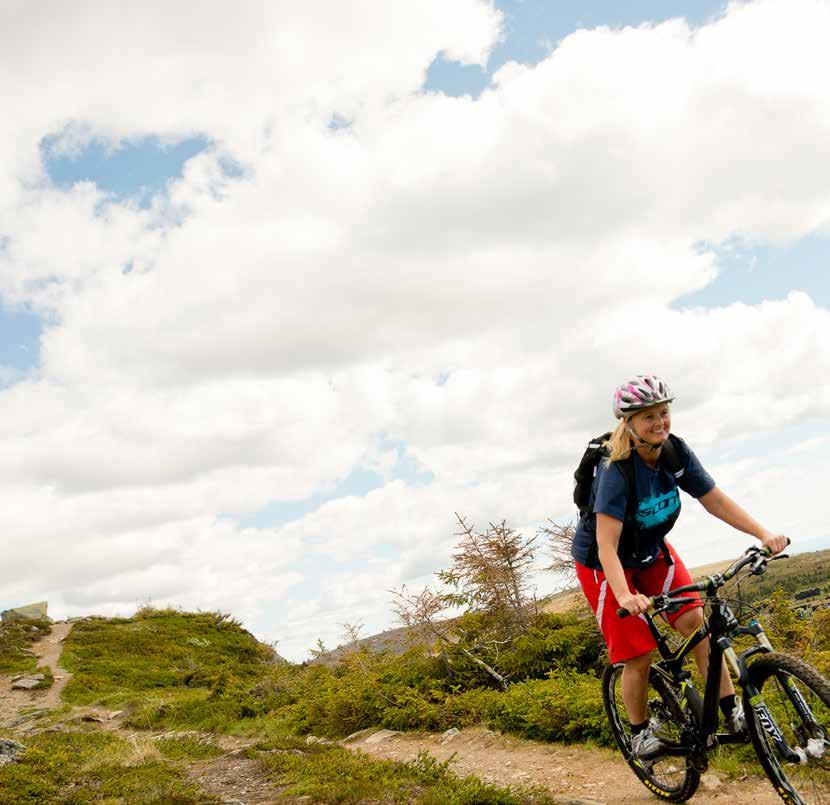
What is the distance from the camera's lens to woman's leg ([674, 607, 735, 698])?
4.86 metres

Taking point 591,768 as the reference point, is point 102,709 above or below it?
above

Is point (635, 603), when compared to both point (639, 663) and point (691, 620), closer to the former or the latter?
point (691, 620)

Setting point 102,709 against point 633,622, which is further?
point 102,709

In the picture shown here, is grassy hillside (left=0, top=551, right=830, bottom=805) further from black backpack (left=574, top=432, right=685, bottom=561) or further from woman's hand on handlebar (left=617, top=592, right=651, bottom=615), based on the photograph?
woman's hand on handlebar (left=617, top=592, right=651, bottom=615)

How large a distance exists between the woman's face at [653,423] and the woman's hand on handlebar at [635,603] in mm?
1075

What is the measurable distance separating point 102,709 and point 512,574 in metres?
15.8

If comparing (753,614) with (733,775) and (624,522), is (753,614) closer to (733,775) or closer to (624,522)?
(624,522)

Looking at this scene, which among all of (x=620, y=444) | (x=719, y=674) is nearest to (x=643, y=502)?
(x=620, y=444)

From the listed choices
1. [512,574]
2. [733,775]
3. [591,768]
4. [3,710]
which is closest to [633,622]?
[733,775]

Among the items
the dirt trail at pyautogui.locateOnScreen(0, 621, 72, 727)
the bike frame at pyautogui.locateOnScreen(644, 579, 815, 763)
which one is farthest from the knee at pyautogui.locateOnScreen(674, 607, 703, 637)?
the dirt trail at pyautogui.locateOnScreen(0, 621, 72, 727)

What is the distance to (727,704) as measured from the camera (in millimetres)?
4844

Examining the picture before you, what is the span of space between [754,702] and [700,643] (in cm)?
53

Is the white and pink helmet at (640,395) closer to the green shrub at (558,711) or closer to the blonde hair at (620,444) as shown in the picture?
the blonde hair at (620,444)

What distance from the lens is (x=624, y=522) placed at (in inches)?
205
